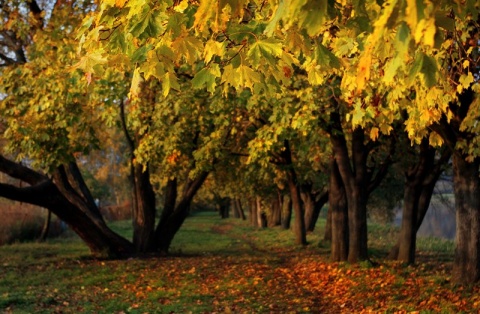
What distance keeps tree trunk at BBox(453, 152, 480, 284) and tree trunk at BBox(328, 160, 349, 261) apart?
19.9 feet

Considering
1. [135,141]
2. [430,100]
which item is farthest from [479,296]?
[135,141]

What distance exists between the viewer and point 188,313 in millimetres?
9859

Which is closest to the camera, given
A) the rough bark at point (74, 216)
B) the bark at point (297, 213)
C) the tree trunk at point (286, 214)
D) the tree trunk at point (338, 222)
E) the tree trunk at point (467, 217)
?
the tree trunk at point (467, 217)

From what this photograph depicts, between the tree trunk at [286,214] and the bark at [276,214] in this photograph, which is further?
the bark at [276,214]

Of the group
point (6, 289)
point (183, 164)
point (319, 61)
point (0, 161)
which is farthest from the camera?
point (183, 164)

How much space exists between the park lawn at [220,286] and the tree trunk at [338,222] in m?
0.56

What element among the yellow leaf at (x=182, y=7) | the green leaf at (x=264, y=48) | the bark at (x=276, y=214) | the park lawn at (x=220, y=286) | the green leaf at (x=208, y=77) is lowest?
the park lawn at (x=220, y=286)

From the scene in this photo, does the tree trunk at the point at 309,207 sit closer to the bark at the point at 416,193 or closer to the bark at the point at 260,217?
the bark at the point at 260,217

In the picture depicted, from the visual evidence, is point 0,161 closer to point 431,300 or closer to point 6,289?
point 6,289

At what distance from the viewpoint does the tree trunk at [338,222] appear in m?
17.5

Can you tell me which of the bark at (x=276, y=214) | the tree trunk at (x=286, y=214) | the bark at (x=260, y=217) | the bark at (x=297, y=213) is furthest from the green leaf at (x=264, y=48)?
the bark at (x=276, y=214)

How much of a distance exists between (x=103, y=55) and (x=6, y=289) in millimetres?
9781

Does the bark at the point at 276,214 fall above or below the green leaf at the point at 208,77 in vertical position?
below

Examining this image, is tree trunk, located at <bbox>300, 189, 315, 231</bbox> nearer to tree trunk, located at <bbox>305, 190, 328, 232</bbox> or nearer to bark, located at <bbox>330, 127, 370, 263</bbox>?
tree trunk, located at <bbox>305, 190, 328, 232</bbox>
